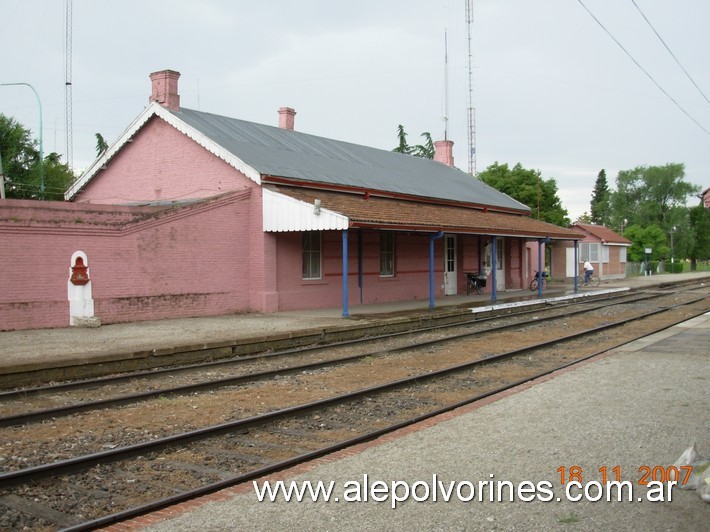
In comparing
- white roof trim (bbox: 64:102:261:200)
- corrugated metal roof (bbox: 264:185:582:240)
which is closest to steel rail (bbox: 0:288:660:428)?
corrugated metal roof (bbox: 264:185:582:240)

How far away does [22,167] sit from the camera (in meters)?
38.6

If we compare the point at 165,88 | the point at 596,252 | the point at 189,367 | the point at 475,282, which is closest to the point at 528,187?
the point at 596,252

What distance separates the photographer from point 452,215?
24.4 m

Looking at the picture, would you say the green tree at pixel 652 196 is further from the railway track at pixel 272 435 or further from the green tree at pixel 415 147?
the railway track at pixel 272 435

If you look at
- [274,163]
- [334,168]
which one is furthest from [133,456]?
[334,168]

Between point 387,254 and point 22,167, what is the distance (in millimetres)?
25649

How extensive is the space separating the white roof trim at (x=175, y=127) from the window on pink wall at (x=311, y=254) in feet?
7.75

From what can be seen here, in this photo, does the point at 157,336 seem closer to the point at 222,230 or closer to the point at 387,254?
the point at 222,230

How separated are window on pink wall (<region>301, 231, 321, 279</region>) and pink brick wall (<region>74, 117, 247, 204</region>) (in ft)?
8.30

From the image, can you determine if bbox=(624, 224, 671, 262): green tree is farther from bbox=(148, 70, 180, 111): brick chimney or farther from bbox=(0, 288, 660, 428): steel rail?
bbox=(0, 288, 660, 428): steel rail

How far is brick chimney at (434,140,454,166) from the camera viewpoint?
3731 cm

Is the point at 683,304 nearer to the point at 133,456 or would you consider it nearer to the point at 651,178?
the point at 133,456

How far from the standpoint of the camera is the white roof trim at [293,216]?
16969 mm

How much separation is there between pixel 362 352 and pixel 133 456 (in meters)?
7.23
